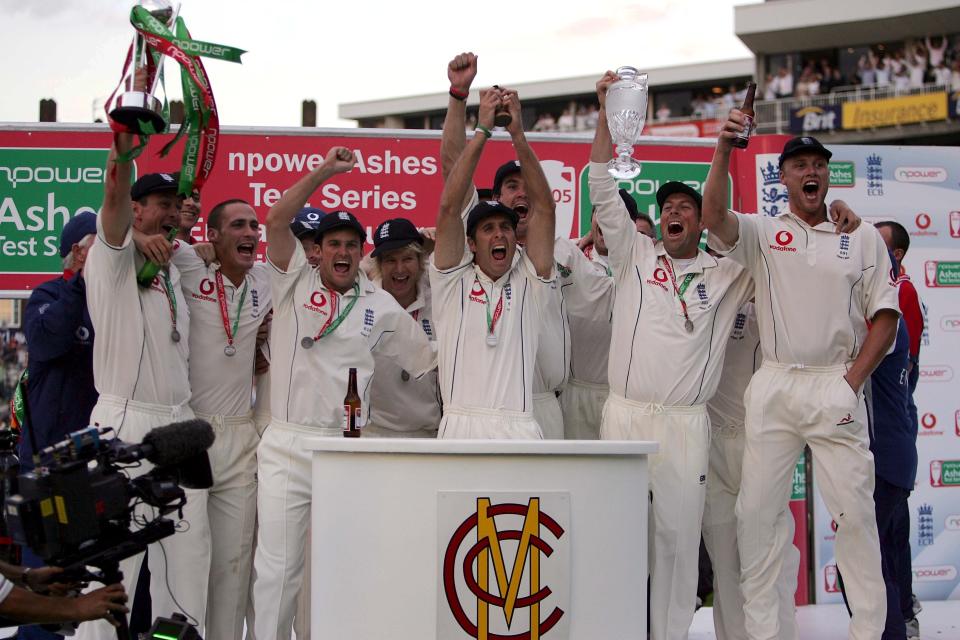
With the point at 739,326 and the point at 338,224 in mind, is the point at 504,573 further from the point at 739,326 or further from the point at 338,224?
the point at 739,326

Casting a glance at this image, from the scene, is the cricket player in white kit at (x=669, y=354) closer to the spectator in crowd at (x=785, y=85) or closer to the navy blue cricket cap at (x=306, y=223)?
the navy blue cricket cap at (x=306, y=223)

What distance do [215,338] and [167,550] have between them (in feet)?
3.31

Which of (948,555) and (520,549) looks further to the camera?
(948,555)

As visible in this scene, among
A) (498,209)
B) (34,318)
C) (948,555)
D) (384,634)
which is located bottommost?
(948,555)

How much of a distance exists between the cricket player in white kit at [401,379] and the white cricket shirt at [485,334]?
21.7 inches

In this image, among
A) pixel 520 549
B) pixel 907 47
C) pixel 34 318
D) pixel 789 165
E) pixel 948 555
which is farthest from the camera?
pixel 907 47

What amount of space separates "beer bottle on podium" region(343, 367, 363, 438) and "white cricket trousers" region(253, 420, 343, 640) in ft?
0.44

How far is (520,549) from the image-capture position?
12.8ft

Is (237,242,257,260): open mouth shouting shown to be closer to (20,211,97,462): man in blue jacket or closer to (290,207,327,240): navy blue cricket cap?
(290,207,327,240): navy blue cricket cap

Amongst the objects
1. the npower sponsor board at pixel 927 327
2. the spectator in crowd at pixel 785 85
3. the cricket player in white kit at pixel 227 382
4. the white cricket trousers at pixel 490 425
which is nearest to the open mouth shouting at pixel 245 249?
the cricket player in white kit at pixel 227 382

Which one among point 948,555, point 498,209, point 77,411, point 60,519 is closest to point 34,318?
point 77,411

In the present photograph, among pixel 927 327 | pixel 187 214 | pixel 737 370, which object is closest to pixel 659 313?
pixel 737 370

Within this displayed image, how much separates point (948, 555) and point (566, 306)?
361 cm

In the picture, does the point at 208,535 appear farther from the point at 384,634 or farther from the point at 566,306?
the point at 566,306
